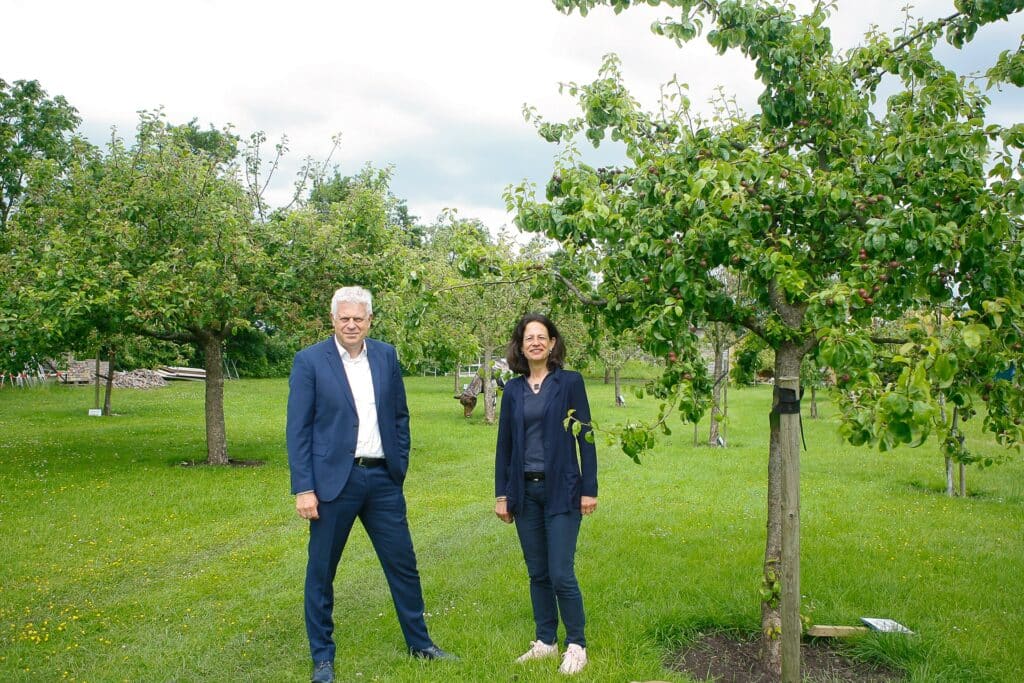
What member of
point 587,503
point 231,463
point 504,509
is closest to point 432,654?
point 504,509

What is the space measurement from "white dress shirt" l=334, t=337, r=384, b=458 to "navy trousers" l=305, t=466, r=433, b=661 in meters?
0.12

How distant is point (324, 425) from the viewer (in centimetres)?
475

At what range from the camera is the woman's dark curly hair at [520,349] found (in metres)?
4.87

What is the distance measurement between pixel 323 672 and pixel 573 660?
1.47m

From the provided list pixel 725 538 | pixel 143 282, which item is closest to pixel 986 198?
pixel 725 538

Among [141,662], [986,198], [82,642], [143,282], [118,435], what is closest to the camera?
[986,198]

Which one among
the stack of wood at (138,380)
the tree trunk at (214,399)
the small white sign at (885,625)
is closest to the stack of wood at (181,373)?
the stack of wood at (138,380)

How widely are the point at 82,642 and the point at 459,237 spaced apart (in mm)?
3771

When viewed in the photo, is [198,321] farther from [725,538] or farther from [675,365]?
[675,365]

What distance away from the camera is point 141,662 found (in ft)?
16.4

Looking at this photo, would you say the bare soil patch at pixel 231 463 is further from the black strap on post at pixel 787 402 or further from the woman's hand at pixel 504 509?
the black strap on post at pixel 787 402

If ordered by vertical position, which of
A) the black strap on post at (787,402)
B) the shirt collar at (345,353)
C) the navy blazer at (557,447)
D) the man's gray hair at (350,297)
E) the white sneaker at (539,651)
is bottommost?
the white sneaker at (539,651)

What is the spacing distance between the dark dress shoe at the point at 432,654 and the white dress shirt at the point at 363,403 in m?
1.28

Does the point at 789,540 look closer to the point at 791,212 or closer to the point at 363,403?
the point at 791,212
